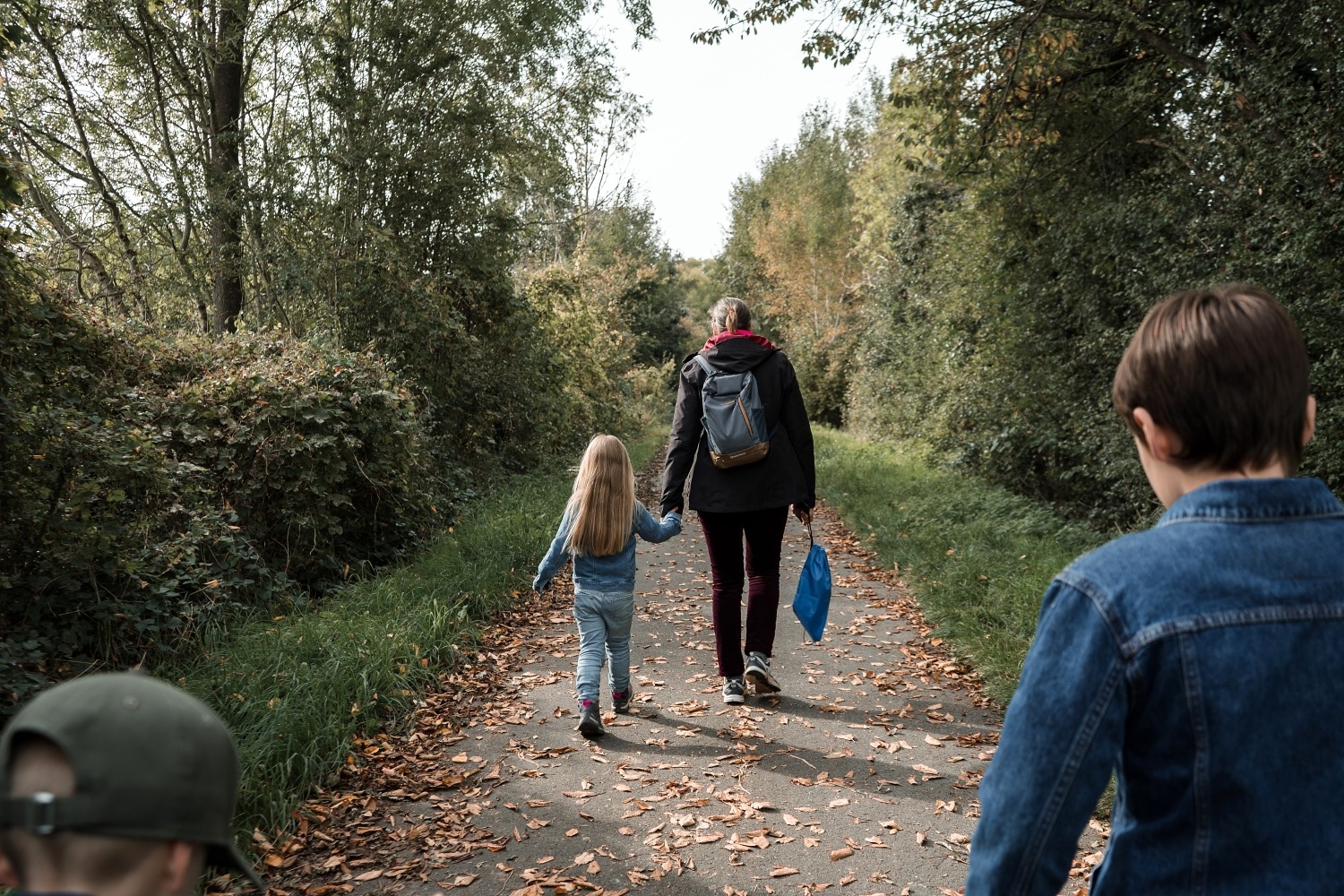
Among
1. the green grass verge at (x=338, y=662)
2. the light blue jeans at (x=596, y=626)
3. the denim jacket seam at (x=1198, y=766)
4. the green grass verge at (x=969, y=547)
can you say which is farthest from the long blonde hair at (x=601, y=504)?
the denim jacket seam at (x=1198, y=766)

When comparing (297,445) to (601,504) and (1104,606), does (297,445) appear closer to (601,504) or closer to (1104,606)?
(601,504)

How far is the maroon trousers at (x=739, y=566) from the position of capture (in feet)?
19.5

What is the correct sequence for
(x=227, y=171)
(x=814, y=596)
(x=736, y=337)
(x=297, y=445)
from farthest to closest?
(x=227, y=171)
(x=297, y=445)
(x=814, y=596)
(x=736, y=337)

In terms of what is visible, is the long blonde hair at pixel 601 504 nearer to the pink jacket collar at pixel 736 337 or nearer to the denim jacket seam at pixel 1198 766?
the pink jacket collar at pixel 736 337

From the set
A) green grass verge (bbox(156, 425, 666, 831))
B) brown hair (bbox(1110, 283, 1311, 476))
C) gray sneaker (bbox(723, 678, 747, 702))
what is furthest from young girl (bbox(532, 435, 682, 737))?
brown hair (bbox(1110, 283, 1311, 476))

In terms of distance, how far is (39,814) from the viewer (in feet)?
3.92

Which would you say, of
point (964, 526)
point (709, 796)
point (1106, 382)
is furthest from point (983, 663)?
point (1106, 382)

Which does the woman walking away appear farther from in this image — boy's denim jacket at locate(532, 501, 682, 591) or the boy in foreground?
the boy in foreground

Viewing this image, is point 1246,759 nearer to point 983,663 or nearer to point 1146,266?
point 983,663

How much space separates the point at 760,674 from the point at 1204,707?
4.89 meters

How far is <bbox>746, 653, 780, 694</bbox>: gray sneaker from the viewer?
6133mm

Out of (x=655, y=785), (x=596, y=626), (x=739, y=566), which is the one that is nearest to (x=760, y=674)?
(x=739, y=566)

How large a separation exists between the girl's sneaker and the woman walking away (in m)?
0.94

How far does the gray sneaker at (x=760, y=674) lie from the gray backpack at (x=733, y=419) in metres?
1.27
